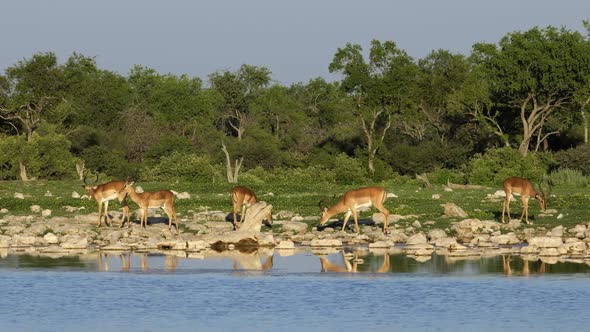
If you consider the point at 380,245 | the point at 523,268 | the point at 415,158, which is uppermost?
the point at 415,158

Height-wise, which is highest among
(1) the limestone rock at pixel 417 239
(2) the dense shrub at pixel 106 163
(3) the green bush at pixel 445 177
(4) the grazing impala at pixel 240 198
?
(2) the dense shrub at pixel 106 163

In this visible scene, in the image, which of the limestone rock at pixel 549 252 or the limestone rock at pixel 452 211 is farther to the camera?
the limestone rock at pixel 452 211

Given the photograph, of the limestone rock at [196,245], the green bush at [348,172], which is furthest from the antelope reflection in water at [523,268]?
the green bush at [348,172]

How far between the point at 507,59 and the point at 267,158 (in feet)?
52.8

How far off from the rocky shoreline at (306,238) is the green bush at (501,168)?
72.5 ft

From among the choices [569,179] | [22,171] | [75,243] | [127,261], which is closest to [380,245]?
[127,261]

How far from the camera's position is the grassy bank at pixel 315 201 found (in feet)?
106

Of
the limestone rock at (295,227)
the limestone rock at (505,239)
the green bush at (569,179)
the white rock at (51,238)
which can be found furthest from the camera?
the green bush at (569,179)

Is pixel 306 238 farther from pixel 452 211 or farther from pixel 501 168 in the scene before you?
pixel 501 168

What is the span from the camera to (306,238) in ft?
93.2

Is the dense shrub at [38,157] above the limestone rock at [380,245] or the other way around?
above

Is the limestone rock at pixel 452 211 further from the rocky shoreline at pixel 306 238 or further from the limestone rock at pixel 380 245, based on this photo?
the limestone rock at pixel 380 245

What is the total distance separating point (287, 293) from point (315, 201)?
16915 mm

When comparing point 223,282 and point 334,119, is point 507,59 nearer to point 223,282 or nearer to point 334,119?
point 334,119
